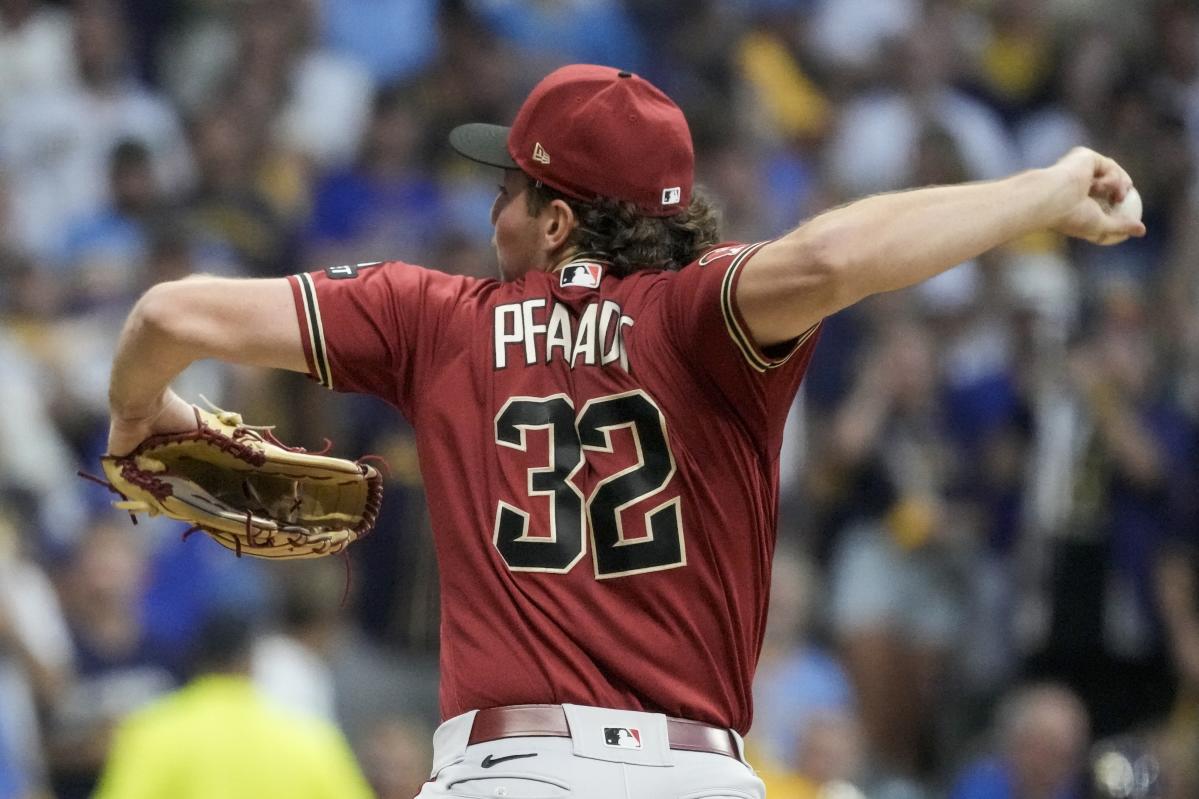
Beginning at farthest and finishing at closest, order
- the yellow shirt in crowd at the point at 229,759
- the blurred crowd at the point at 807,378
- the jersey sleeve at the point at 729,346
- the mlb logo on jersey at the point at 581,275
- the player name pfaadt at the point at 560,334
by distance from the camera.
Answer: the blurred crowd at the point at 807,378
the yellow shirt in crowd at the point at 229,759
the mlb logo on jersey at the point at 581,275
the player name pfaadt at the point at 560,334
the jersey sleeve at the point at 729,346

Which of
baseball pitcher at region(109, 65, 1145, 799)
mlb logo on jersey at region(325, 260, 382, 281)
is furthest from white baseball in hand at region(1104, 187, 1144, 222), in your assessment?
mlb logo on jersey at region(325, 260, 382, 281)

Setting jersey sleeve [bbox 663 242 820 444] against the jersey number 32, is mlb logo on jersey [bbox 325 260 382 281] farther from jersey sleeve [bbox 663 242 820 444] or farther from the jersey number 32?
jersey sleeve [bbox 663 242 820 444]

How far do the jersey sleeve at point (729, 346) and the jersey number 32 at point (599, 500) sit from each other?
4.8 inches

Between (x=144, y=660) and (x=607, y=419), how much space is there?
4.28 m

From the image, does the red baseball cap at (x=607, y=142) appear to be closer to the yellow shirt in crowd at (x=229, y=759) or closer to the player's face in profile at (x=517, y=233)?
the player's face in profile at (x=517, y=233)

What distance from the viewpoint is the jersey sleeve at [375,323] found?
302cm

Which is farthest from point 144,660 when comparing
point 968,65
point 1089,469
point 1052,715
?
point 968,65

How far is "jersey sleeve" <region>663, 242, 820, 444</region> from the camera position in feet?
9.06

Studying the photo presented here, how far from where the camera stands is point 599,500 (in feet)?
9.53

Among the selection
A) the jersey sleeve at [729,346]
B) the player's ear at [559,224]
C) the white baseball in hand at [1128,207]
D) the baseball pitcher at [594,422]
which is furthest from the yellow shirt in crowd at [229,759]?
the white baseball in hand at [1128,207]

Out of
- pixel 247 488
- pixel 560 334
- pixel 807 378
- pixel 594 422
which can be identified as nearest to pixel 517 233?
pixel 560 334

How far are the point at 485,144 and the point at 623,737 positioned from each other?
1.16 m

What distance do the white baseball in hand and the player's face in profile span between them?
99cm

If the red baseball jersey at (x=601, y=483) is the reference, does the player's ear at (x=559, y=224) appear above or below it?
above
